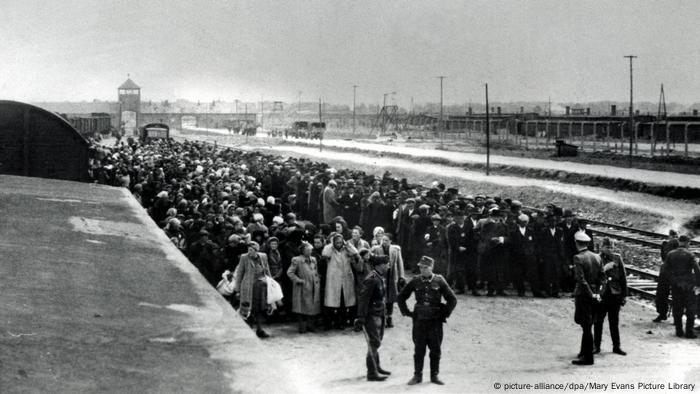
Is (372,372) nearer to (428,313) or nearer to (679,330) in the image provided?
(428,313)

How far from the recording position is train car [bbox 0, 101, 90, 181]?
1353cm

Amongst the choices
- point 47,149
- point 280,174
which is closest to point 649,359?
point 47,149

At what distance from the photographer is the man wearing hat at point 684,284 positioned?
1115cm

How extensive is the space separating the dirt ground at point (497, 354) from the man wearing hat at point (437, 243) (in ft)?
5.30

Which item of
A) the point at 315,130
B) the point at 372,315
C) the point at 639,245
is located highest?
the point at 315,130

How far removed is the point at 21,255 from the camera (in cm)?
390

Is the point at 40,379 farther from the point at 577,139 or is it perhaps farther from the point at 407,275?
the point at 577,139

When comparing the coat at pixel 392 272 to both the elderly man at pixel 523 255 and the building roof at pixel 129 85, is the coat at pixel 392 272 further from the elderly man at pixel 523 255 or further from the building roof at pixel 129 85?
the building roof at pixel 129 85

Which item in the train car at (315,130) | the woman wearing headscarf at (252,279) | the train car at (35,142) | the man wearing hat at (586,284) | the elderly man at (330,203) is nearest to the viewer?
the man wearing hat at (586,284)

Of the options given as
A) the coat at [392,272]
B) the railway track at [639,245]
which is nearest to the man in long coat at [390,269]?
the coat at [392,272]

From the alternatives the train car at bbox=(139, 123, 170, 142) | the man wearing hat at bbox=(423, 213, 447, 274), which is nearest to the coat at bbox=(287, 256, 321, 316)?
the man wearing hat at bbox=(423, 213, 447, 274)

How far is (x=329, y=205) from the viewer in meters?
19.0

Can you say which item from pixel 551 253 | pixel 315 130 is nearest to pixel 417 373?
pixel 551 253

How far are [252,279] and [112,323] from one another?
293 inches
